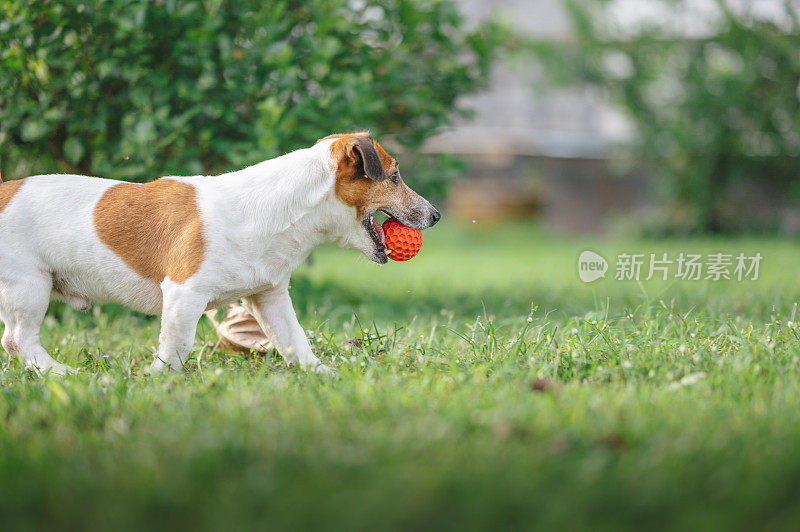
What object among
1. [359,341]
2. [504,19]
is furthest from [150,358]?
[504,19]

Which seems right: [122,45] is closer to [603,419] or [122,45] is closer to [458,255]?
[603,419]

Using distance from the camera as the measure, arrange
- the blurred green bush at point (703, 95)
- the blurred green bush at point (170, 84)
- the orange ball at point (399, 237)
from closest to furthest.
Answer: the orange ball at point (399, 237), the blurred green bush at point (170, 84), the blurred green bush at point (703, 95)

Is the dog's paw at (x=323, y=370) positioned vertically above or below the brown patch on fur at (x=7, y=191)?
below

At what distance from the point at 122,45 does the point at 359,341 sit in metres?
2.32

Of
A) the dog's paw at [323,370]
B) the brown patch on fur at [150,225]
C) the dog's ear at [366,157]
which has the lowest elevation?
the dog's paw at [323,370]

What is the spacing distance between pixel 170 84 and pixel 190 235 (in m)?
1.86

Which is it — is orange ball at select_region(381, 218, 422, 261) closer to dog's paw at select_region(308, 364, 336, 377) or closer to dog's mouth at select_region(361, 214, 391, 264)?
dog's mouth at select_region(361, 214, 391, 264)

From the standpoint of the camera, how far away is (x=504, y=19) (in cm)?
564

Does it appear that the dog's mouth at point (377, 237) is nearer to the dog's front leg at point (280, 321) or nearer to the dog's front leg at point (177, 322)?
the dog's front leg at point (280, 321)

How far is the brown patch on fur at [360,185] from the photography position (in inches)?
116

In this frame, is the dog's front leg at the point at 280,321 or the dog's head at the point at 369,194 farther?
the dog's front leg at the point at 280,321

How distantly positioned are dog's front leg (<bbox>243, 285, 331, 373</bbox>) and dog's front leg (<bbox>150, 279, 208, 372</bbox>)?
29cm

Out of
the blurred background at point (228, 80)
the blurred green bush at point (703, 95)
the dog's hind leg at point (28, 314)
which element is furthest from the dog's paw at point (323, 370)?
the blurred green bush at point (703, 95)

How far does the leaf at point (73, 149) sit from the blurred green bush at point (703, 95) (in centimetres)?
764
